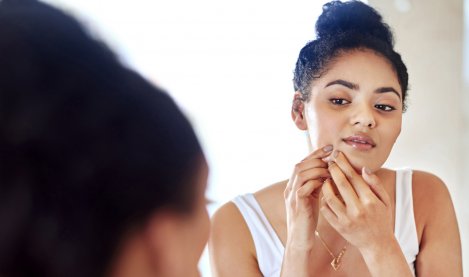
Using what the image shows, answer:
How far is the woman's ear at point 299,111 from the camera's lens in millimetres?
1064

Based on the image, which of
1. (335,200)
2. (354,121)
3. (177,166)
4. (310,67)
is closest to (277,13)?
(310,67)

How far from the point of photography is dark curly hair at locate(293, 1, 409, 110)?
100 cm

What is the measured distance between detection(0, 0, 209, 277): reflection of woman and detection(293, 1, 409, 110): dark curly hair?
735mm

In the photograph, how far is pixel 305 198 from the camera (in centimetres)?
92

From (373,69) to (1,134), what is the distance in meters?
0.78

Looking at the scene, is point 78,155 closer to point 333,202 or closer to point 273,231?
point 333,202

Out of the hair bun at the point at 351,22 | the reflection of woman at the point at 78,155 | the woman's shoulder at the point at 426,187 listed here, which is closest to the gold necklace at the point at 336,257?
the woman's shoulder at the point at 426,187

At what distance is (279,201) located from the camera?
112 centimetres

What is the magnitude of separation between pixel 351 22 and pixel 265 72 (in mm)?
527

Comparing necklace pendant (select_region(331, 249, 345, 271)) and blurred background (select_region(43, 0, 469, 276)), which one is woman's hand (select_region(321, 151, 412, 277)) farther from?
blurred background (select_region(43, 0, 469, 276))

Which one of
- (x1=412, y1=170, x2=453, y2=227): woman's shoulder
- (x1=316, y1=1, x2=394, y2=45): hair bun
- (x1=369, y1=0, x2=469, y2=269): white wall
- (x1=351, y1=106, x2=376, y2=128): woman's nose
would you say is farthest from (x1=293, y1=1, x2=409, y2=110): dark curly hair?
(x1=369, y1=0, x2=469, y2=269): white wall

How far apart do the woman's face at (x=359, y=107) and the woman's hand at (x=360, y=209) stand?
0.25 ft

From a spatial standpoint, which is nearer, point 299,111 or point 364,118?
point 364,118

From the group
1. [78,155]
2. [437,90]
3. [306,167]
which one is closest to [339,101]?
[306,167]
